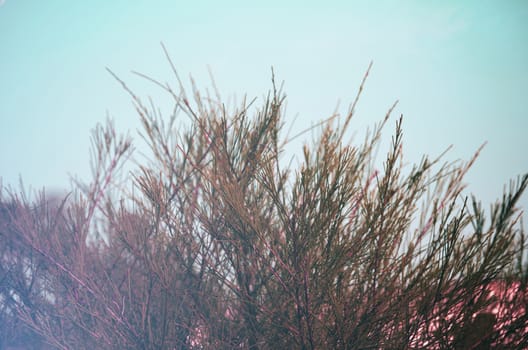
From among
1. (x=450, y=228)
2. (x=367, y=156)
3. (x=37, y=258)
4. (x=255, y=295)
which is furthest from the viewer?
(x=37, y=258)

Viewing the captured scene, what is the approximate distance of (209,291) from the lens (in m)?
2.44

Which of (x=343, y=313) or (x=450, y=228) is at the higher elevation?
(x=450, y=228)

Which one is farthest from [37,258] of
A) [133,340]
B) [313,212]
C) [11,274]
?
[313,212]

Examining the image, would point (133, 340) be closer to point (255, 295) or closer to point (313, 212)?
point (255, 295)

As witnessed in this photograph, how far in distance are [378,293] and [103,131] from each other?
2.30 m

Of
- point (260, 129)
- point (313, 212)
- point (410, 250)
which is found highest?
point (260, 129)

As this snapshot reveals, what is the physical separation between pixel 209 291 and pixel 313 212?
923 mm

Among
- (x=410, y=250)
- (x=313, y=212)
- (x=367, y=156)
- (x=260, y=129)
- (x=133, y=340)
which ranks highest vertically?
(x=260, y=129)

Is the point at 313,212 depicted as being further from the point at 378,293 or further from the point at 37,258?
the point at 37,258

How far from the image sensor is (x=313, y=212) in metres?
1.75

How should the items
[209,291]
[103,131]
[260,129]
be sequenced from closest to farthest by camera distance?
[260,129] → [209,291] → [103,131]

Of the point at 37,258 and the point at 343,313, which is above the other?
the point at 37,258

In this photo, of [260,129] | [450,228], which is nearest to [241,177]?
[260,129]

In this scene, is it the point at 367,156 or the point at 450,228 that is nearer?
the point at 450,228
